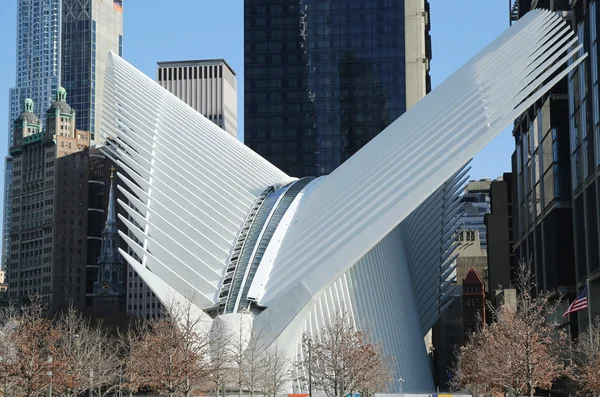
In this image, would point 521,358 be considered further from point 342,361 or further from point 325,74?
point 325,74

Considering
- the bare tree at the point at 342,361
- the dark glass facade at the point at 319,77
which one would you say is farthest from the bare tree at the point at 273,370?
the dark glass facade at the point at 319,77

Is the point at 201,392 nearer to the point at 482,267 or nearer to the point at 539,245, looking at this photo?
the point at 539,245

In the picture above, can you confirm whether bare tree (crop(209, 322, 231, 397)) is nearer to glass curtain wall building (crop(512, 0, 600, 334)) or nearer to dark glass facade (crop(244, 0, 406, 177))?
glass curtain wall building (crop(512, 0, 600, 334))

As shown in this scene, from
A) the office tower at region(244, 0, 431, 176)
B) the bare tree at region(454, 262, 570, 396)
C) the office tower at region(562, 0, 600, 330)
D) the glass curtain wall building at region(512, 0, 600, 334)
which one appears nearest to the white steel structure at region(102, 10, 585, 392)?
the office tower at region(562, 0, 600, 330)

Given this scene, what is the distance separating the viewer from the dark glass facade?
177625 mm

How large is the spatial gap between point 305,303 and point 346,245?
3983mm

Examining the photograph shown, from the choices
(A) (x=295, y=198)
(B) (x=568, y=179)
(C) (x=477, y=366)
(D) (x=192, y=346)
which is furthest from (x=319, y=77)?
(D) (x=192, y=346)

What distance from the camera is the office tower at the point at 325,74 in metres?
177

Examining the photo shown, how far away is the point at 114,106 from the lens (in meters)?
70.1

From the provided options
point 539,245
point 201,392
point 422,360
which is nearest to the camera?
point 201,392

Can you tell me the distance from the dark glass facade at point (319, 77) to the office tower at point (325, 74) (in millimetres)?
161

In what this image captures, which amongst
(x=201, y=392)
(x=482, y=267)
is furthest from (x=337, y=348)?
(x=482, y=267)

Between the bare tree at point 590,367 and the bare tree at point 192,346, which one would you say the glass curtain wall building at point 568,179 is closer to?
the bare tree at point 590,367

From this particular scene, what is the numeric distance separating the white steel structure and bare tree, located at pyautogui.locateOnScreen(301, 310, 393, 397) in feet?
4.30
